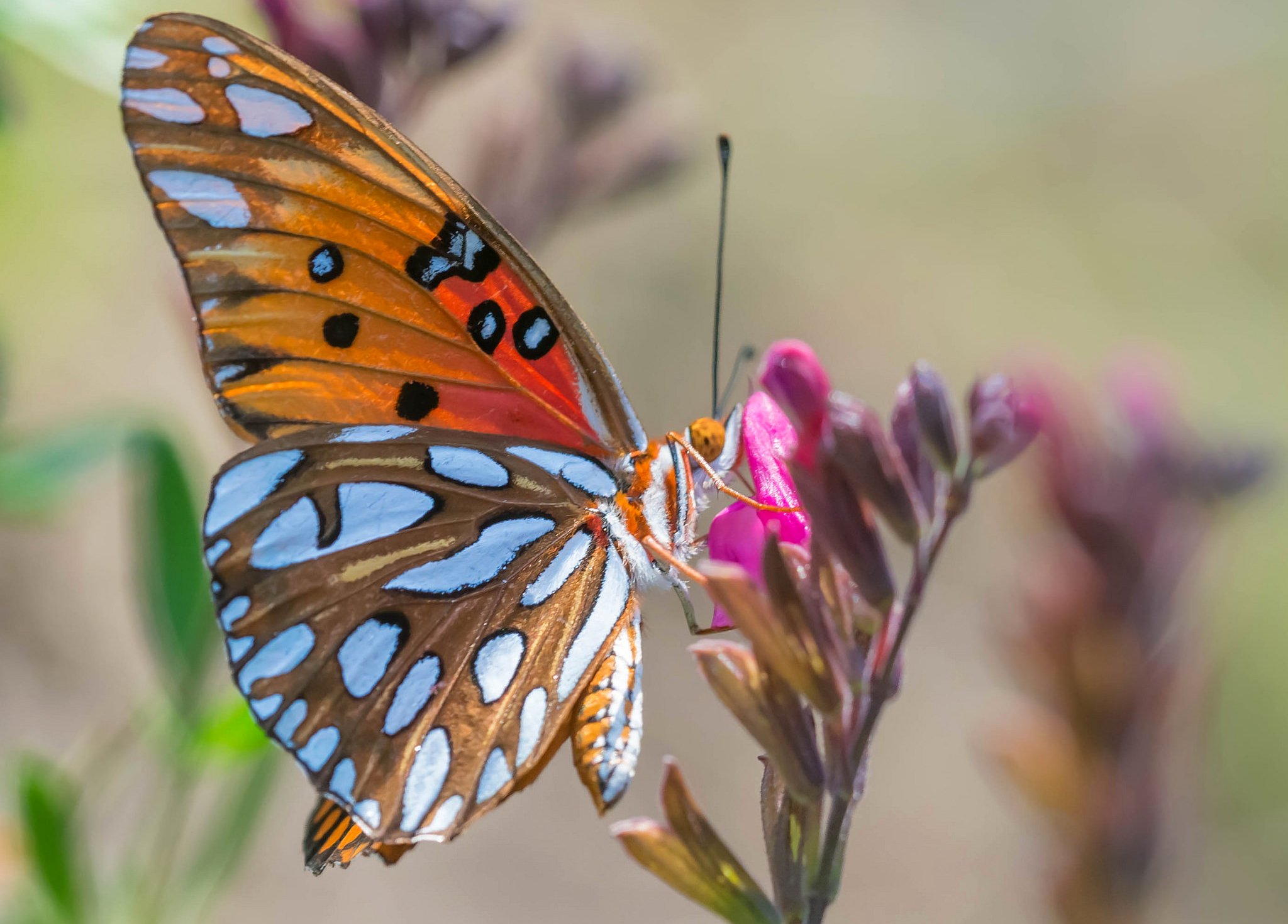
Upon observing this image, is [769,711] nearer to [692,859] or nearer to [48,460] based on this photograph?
[692,859]

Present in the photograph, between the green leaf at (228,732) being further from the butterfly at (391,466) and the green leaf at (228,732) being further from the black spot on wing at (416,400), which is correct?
the black spot on wing at (416,400)

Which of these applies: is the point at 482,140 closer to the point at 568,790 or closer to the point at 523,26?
the point at 523,26

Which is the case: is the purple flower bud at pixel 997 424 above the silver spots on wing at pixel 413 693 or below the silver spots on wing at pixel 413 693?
above

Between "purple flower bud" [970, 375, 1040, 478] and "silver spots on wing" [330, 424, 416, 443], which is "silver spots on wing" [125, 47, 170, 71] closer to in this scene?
"silver spots on wing" [330, 424, 416, 443]

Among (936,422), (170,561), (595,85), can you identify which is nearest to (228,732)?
(170,561)

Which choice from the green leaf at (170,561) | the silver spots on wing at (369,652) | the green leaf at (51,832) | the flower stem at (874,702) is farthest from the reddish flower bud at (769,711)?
the green leaf at (51,832)

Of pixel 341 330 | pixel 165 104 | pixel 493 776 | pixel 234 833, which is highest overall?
pixel 165 104
